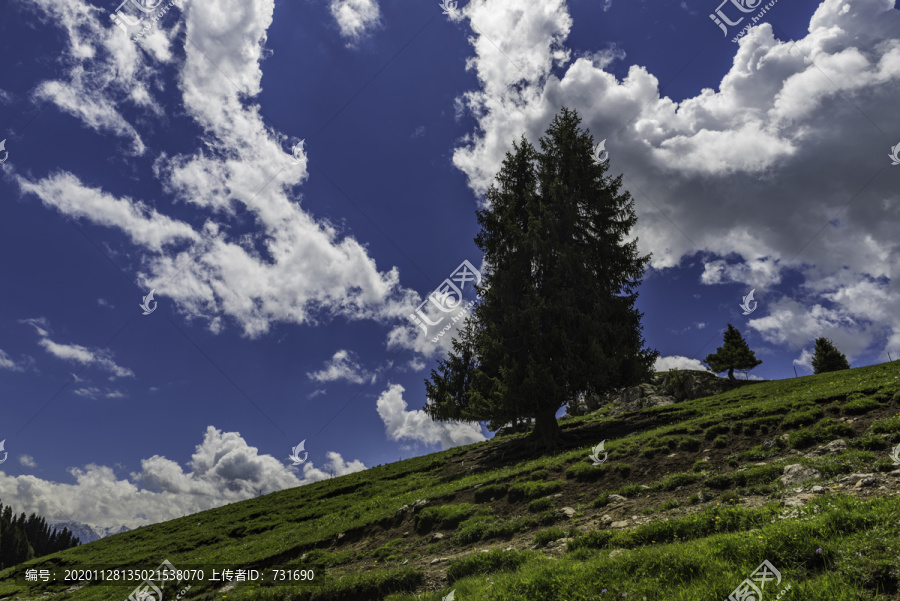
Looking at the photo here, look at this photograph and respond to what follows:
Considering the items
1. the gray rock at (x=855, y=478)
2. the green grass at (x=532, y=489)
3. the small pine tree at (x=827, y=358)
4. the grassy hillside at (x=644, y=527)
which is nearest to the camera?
the grassy hillside at (x=644, y=527)

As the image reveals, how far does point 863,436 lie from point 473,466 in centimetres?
1835

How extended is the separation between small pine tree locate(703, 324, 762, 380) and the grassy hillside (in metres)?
53.9

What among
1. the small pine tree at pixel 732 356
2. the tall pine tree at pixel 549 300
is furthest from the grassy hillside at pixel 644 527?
the small pine tree at pixel 732 356

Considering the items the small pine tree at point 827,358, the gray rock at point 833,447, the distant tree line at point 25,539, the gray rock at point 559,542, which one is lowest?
the gray rock at point 559,542

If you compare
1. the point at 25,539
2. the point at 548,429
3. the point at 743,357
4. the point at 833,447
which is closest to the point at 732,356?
the point at 743,357

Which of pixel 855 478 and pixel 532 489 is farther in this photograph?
pixel 532 489

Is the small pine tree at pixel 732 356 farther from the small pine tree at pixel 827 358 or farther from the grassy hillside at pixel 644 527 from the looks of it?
the grassy hillside at pixel 644 527

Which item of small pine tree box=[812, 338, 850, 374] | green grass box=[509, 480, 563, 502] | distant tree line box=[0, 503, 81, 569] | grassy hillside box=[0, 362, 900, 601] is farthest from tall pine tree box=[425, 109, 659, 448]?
distant tree line box=[0, 503, 81, 569]

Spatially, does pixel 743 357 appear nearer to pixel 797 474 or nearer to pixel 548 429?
pixel 548 429

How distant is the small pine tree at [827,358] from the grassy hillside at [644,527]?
200ft

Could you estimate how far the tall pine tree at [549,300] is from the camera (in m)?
21.7

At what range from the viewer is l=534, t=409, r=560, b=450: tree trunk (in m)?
22.6

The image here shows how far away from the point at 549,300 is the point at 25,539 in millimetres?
170602

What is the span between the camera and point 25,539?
11450 cm
